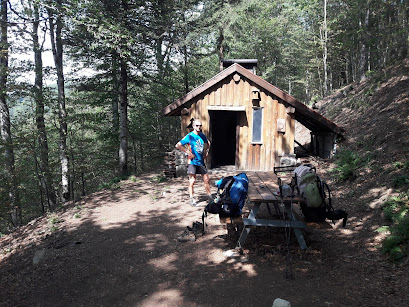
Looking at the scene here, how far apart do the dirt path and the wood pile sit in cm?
470

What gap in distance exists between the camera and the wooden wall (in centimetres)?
1065

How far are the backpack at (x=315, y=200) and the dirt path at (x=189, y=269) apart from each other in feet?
2.38

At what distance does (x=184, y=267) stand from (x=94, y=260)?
1.76 meters

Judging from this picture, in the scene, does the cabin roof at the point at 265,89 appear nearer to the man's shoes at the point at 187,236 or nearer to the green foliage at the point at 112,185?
the green foliage at the point at 112,185

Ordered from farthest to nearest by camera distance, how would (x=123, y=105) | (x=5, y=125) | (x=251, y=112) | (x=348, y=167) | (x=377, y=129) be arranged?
(x=123, y=105) → (x=5, y=125) → (x=251, y=112) → (x=377, y=129) → (x=348, y=167)

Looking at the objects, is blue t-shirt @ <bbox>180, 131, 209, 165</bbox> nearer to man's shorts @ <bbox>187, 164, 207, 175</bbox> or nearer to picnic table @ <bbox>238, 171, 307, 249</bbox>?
man's shorts @ <bbox>187, 164, 207, 175</bbox>

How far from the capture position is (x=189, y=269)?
4047mm

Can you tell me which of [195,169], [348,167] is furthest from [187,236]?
[348,167]

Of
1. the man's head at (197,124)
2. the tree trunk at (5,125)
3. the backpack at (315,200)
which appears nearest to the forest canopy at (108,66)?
the tree trunk at (5,125)

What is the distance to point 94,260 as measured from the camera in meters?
4.67

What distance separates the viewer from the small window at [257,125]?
10.8 m

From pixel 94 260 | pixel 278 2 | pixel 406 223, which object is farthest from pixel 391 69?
pixel 278 2

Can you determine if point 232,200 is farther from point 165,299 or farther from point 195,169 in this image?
point 195,169

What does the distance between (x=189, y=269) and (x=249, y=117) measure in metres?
7.81
